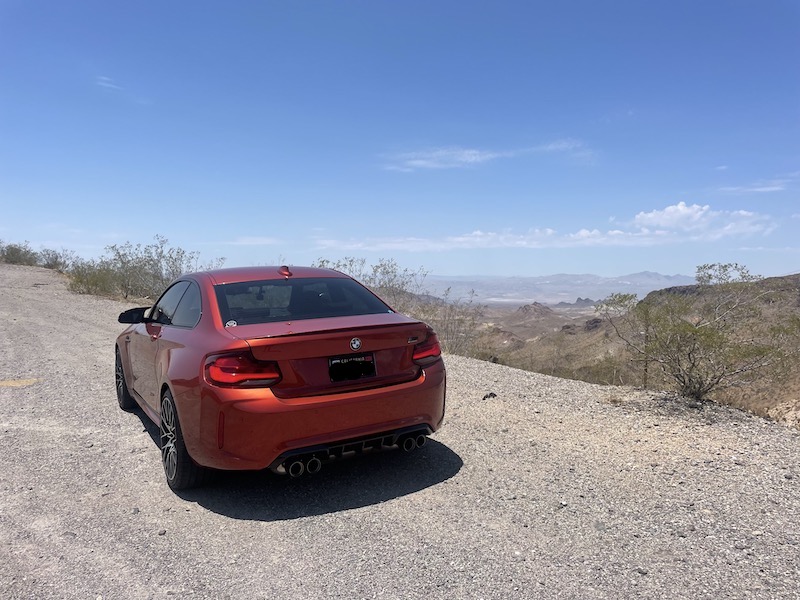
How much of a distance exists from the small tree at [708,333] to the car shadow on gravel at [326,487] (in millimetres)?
3205

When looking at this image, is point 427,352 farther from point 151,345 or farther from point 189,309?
point 151,345

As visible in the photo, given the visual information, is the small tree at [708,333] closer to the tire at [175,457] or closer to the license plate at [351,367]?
the license plate at [351,367]

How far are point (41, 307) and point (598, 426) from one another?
17842 mm

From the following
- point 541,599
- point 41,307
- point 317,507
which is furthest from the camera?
point 41,307

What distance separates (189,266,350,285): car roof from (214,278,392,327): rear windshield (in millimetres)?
89

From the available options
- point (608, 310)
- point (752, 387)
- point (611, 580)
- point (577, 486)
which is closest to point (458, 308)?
point (608, 310)

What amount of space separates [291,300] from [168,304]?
5.08ft

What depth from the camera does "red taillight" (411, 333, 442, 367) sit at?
422cm

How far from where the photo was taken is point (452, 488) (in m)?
4.14

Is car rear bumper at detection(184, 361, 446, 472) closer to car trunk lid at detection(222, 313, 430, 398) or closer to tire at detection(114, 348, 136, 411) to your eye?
car trunk lid at detection(222, 313, 430, 398)

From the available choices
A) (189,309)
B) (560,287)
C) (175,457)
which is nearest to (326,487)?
(175,457)

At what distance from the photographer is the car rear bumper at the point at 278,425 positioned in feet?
11.8

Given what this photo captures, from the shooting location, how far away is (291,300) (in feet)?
14.9

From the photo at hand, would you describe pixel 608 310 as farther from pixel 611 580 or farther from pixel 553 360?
pixel 553 360
